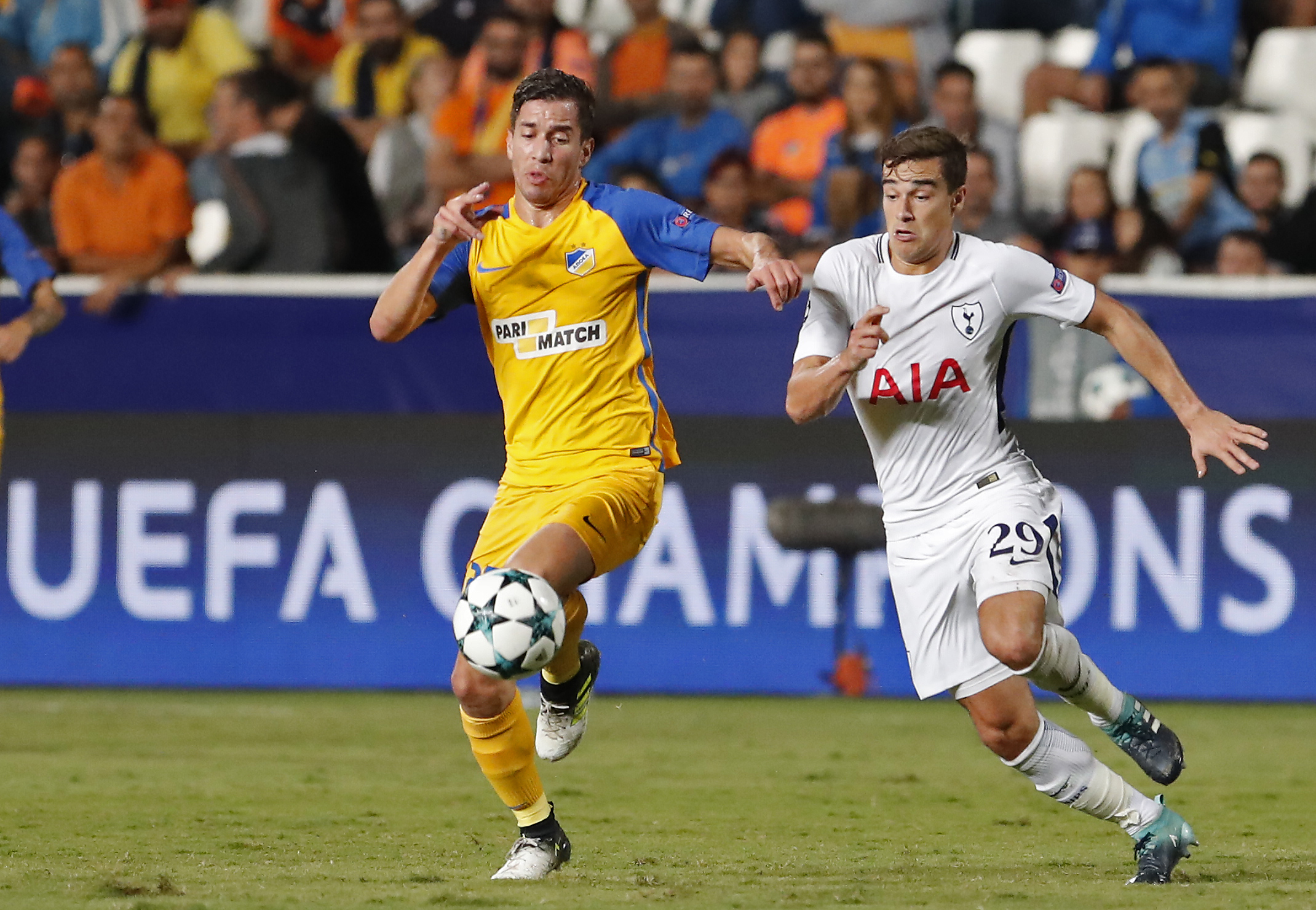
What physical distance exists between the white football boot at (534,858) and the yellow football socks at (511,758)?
0.23ft

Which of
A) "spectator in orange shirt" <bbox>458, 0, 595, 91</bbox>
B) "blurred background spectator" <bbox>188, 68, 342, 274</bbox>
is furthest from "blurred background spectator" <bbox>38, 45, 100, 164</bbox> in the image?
"spectator in orange shirt" <bbox>458, 0, 595, 91</bbox>

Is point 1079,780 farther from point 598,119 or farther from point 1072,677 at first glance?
point 598,119

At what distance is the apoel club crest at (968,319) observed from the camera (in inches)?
234

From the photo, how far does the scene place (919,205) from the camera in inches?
231

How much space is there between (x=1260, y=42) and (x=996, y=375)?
8086 millimetres

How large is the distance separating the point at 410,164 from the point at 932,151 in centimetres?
725

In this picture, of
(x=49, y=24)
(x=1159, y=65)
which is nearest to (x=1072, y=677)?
(x=1159, y=65)

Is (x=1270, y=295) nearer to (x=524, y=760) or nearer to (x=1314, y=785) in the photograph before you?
(x=1314, y=785)

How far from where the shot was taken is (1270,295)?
1037cm

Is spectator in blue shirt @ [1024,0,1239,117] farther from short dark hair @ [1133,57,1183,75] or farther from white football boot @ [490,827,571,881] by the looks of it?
white football boot @ [490,827,571,881]

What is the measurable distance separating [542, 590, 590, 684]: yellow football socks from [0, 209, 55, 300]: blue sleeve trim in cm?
387

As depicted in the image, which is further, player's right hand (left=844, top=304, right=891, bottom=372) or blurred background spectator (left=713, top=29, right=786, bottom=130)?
blurred background spectator (left=713, top=29, right=786, bottom=130)

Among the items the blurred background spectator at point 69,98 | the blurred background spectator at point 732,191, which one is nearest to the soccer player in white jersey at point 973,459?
the blurred background spectator at point 732,191

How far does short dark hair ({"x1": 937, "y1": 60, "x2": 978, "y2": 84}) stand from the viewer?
12.2 m
